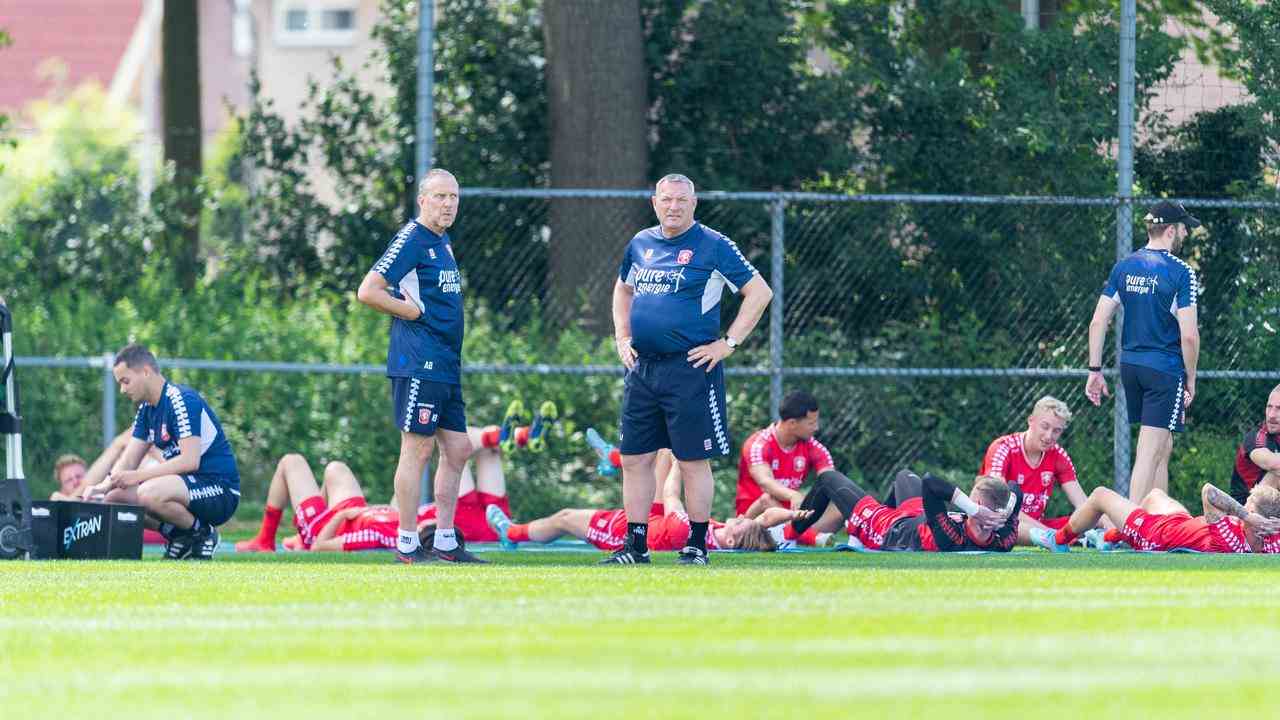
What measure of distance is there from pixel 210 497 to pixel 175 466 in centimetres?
31

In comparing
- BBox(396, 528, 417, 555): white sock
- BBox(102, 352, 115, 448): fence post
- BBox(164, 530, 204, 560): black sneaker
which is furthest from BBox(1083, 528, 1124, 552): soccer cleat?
BBox(102, 352, 115, 448): fence post

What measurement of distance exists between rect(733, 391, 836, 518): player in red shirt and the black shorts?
310cm

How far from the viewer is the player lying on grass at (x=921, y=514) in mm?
12336

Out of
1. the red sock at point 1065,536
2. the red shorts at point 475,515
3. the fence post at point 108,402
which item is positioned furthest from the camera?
the fence post at point 108,402

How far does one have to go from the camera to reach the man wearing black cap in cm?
1332

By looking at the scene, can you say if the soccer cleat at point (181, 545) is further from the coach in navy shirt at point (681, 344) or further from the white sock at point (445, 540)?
the coach in navy shirt at point (681, 344)

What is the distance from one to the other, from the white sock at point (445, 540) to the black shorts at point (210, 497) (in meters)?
1.66

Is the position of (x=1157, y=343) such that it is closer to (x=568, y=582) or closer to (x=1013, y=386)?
(x=1013, y=386)

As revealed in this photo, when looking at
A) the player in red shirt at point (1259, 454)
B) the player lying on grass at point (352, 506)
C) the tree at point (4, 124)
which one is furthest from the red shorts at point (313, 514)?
the tree at point (4, 124)

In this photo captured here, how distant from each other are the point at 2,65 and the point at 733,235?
4439 cm

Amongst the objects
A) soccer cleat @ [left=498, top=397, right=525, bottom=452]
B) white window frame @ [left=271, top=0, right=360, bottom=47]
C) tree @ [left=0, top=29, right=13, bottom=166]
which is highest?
white window frame @ [left=271, top=0, right=360, bottom=47]

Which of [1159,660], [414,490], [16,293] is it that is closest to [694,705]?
[1159,660]

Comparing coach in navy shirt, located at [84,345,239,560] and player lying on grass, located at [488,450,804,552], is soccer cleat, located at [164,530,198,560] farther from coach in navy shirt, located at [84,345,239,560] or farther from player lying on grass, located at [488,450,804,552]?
player lying on grass, located at [488,450,804,552]

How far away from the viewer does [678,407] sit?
421 inches
